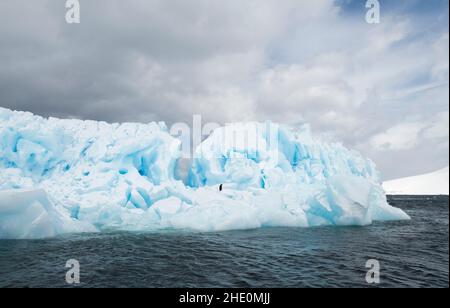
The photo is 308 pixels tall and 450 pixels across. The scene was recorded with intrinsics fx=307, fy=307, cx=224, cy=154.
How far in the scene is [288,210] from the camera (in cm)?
1847

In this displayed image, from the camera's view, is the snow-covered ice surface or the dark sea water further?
the snow-covered ice surface

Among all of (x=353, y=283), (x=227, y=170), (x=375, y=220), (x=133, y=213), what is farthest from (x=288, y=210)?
(x=353, y=283)

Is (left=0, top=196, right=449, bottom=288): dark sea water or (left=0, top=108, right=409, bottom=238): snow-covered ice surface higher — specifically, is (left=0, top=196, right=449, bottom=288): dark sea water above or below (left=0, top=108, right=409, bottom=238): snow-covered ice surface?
below

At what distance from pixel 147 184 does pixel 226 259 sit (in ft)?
33.8

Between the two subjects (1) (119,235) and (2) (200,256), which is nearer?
Result: (2) (200,256)

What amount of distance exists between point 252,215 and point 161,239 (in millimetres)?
5532

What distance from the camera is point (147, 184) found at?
18828 mm

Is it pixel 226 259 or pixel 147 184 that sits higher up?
pixel 147 184

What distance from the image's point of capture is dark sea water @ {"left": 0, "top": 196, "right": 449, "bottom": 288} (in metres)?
7.72

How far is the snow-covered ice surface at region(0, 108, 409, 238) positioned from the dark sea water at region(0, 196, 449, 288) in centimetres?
155

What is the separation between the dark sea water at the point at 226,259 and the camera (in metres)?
7.72

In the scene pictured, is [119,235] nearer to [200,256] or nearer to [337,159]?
[200,256]
